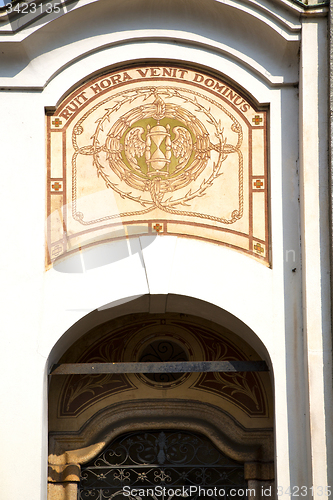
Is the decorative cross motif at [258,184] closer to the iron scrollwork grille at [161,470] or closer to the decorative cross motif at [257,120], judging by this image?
the decorative cross motif at [257,120]

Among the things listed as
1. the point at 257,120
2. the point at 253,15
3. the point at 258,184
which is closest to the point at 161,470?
the point at 258,184

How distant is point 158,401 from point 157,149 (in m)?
2.48

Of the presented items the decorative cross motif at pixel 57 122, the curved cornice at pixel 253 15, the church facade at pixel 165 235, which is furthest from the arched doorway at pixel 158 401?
the curved cornice at pixel 253 15

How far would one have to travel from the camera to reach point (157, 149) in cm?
646

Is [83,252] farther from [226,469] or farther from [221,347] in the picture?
[226,469]

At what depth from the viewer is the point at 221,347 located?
7.18m

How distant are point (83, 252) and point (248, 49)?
2411 mm

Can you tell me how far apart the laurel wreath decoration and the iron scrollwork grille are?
2286 millimetres

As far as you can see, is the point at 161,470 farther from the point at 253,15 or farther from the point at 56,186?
the point at 253,15

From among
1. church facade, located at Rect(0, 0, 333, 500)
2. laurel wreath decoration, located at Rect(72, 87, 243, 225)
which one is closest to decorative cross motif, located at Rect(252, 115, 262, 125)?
church facade, located at Rect(0, 0, 333, 500)

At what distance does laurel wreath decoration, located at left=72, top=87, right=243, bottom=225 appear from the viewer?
636cm

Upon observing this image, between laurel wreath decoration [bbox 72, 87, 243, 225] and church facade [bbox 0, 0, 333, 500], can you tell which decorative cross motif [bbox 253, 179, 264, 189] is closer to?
church facade [bbox 0, 0, 333, 500]

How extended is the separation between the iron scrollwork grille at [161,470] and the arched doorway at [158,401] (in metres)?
0.03

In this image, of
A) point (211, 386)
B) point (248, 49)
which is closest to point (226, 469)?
point (211, 386)
